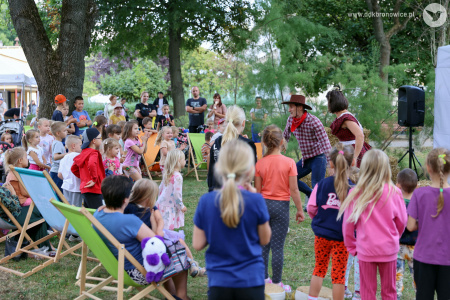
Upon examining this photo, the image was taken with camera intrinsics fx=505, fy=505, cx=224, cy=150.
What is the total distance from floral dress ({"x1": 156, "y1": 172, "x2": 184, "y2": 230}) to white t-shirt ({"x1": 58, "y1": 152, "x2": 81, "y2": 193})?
1.24m

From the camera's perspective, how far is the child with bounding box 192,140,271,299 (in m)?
2.61

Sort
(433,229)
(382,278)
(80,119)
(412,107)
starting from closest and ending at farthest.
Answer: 1. (433,229)
2. (382,278)
3. (412,107)
4. (80,119)

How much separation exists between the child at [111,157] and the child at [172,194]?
1015mm

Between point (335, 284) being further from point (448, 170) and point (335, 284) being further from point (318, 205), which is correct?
point (448, 170)

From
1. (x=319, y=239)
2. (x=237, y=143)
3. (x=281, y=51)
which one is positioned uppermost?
(x=281, y=51)

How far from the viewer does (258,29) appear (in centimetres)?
1104

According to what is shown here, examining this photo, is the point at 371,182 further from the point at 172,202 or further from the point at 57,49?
the point at 57,49

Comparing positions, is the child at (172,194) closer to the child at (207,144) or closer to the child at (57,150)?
the child at (57,150)

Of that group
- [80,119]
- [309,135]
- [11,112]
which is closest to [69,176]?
[309,135]

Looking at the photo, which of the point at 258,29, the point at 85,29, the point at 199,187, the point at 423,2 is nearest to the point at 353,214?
the point at 199,187

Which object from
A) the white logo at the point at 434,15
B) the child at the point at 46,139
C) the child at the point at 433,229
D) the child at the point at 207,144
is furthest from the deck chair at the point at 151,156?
the white logo at the point at 434,15

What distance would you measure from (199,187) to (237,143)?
805 cm

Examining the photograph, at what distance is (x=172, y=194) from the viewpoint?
17.9 feet

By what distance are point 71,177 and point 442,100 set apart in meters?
6.49
